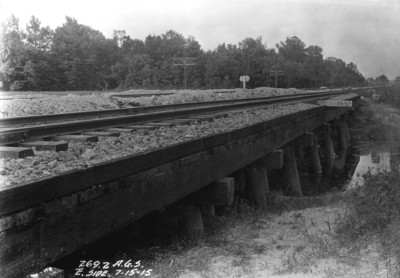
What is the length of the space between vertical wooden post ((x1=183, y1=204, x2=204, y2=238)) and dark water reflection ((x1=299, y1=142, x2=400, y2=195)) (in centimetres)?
757

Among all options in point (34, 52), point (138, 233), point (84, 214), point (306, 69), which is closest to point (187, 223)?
point (138, 233)

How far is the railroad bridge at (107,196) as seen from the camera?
2.35 m

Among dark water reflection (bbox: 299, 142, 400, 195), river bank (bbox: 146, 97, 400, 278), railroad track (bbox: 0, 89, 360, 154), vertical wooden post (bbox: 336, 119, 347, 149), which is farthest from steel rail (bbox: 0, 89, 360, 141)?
vertical wooden post (bbox: 336, 119, 347, 149)

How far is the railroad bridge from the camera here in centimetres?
235

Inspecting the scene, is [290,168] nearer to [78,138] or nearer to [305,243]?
[305,243]

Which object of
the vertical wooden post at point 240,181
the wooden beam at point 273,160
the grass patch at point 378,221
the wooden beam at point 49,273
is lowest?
the vertical wooden post at point 240,181

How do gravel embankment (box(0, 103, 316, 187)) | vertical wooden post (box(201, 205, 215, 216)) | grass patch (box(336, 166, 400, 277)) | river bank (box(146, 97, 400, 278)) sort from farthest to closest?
1. vertical wooden post (box(201, 205, 215, 216))
2. grass patch (box(336, 166, 400, 277))
3. river bank (box(146, 97, 400, 278))
4. gravel embankment (box(0, 103, 316, 187))

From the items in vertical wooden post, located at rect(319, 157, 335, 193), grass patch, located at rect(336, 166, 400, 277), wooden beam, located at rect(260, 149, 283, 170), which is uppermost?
wooden beam, located at rect(260, 149, 283, 170)

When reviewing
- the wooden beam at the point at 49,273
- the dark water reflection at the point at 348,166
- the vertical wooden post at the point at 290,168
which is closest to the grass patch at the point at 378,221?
the wooden beam at the point at 49,273

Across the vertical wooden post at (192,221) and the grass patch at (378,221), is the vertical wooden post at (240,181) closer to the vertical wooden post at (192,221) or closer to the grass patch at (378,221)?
the grass patch at (378,221)

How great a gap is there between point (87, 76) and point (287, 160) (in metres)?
27.5

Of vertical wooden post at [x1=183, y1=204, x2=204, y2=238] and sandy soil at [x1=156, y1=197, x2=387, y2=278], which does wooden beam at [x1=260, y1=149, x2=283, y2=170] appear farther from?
vertical wooden post at [x1=183, y1=204, x2=204, y2=238]

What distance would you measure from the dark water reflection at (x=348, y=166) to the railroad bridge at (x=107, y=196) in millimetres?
7574

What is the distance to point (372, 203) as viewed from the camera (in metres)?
5.44
